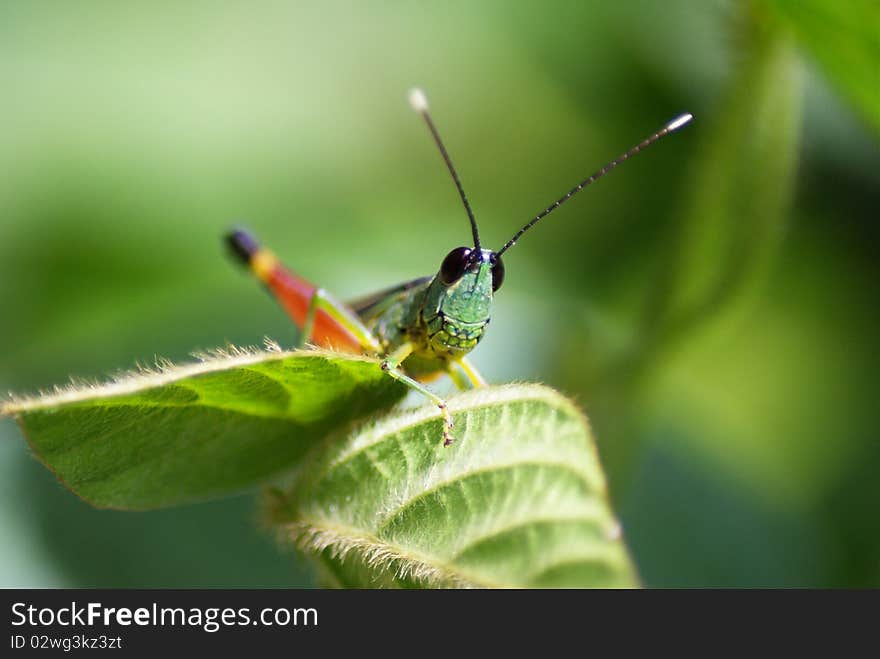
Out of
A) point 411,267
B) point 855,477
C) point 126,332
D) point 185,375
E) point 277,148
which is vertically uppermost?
point 277,148

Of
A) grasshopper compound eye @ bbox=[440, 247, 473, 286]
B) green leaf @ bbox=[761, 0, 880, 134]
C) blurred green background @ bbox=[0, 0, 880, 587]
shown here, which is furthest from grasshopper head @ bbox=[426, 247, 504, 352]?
green leaf @ bbox=[761, 0, 880, 134]

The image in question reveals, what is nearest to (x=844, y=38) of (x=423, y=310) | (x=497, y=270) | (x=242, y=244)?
(x=497, y=270)

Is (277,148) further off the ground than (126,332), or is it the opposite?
(277,148)

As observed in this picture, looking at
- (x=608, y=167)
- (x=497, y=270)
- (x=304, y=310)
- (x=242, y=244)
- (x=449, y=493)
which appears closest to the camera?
(x=449, y=493)

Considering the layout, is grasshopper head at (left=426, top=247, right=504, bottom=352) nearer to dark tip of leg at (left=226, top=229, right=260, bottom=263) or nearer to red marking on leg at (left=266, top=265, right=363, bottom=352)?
red marking on leg at (left=266, top=265, right=363, bottom=352)

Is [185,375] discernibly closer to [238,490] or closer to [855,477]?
[238,490]

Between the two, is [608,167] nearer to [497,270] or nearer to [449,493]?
[497,270]

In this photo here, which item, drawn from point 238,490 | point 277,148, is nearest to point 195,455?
point 238,490
